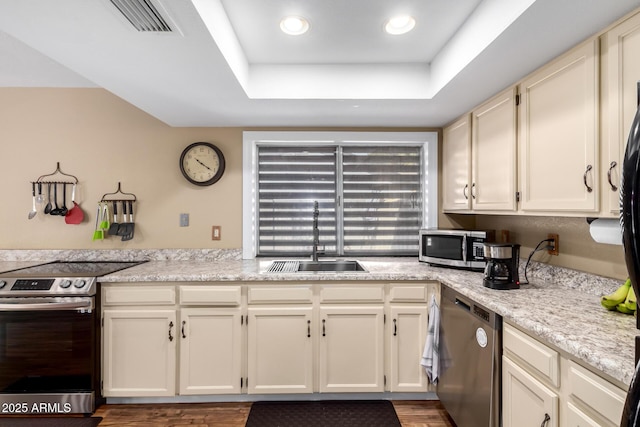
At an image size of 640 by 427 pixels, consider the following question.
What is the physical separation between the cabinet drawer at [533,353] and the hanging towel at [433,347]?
66 centimetres

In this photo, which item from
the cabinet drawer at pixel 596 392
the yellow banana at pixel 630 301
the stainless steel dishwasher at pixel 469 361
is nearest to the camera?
the cabinet drawer at pixel 596 392

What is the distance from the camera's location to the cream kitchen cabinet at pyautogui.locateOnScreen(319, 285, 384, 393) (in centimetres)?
212

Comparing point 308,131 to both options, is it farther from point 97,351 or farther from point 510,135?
point 97,351

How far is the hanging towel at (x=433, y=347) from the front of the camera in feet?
6.68

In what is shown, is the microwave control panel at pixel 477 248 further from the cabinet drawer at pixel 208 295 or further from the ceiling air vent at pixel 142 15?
the ceiling air vent at pixel 142 15

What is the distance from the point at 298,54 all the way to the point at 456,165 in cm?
145

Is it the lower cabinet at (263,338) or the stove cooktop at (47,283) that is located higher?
the stove cooktop at (47,283)

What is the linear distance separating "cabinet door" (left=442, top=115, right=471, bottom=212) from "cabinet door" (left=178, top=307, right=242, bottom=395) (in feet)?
5.97

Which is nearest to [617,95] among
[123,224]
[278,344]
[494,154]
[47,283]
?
[494,154]

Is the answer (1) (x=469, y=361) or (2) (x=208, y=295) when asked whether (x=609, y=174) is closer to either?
(1) (x=469, y=361)

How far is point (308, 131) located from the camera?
2.77 meters

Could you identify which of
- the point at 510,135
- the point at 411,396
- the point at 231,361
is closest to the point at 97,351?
the point at 231,361

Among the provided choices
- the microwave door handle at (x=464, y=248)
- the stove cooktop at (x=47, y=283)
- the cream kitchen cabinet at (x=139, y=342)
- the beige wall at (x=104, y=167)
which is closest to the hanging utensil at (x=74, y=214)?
the beige wall at (x=104, y=167)

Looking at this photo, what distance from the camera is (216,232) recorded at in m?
2.74
